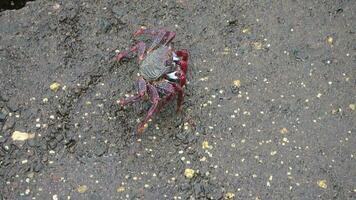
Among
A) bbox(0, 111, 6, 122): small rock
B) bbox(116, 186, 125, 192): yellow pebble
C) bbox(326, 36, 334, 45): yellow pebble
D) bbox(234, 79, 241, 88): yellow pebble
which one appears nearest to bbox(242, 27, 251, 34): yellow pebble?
bbox(234, 79, 241, 88): yellow pebble

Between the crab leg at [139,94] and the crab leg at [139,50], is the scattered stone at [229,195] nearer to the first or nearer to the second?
the crab leg at [139,94]

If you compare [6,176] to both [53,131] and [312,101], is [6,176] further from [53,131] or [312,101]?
[312,101]

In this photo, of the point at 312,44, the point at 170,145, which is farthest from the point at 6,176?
the point at 312,44

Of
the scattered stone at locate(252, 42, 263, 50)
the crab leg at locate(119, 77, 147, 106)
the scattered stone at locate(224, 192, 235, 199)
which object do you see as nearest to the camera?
the scattered stone at locate(224, 192, 235, 199)

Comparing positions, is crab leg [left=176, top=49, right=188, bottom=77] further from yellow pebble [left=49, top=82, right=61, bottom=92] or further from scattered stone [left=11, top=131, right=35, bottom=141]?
scattered stone [left=11, top=131, right=35, bottom=141]

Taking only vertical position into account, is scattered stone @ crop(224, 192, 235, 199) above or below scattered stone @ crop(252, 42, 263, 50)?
below

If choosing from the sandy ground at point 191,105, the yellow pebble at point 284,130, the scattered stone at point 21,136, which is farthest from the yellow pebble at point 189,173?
the scattered stone at point 21,136
